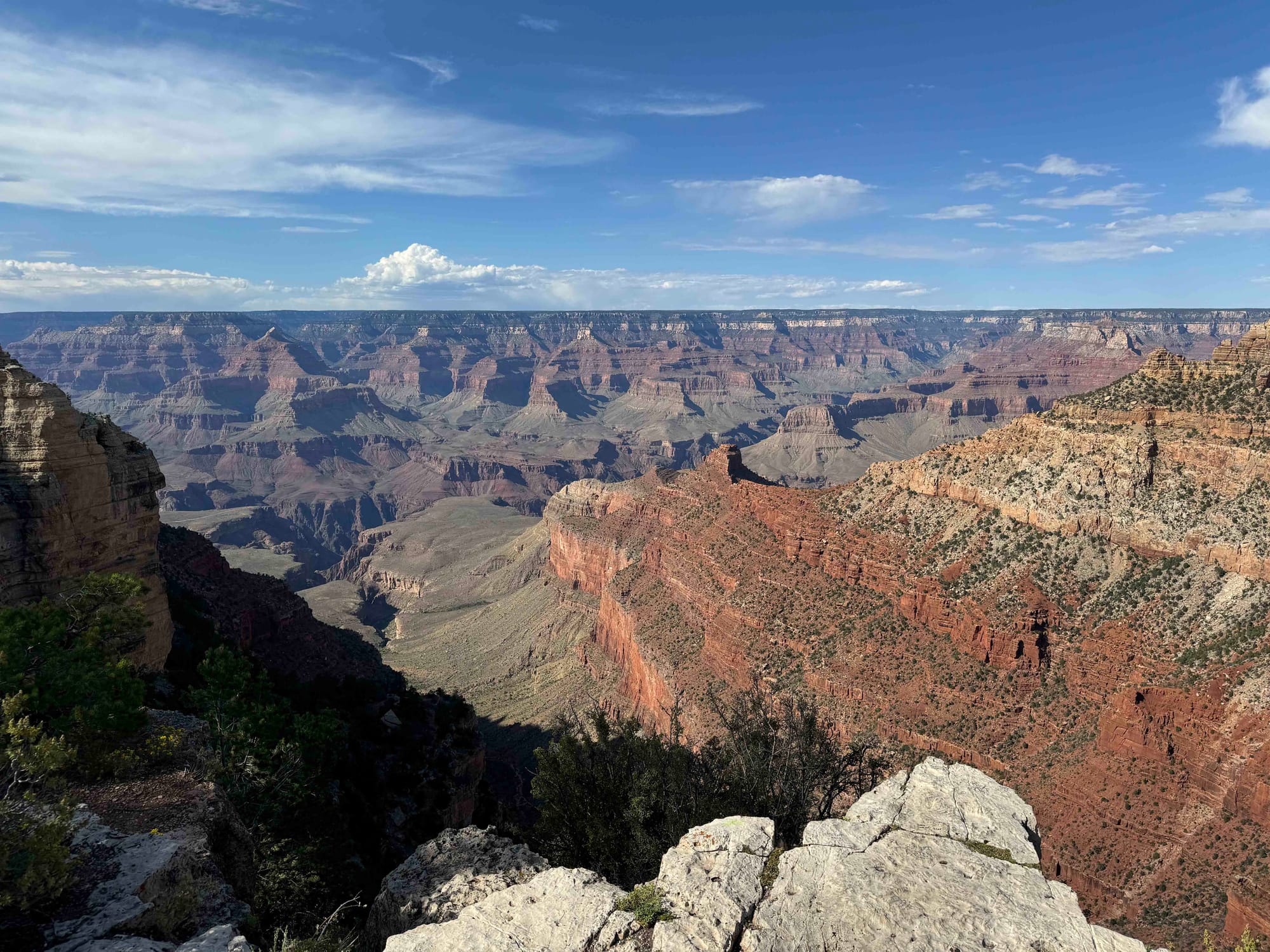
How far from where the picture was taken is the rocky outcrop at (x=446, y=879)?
16.3 m

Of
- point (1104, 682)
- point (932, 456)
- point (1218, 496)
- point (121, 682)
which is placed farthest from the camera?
point (932, 456)

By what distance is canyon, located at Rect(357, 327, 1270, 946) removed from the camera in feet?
116

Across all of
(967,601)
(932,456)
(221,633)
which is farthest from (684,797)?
(932,456)

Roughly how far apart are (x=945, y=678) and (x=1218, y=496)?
22383 millimetres

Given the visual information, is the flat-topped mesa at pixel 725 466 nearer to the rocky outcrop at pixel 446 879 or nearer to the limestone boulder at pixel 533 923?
the rocky outcrop at pixel 446 879

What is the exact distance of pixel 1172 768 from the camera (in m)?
37.1

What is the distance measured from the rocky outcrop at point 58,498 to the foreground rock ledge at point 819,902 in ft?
81.9

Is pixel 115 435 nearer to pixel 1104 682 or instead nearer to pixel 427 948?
pixel 427 948

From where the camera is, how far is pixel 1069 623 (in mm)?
47375

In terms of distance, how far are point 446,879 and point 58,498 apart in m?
25.9

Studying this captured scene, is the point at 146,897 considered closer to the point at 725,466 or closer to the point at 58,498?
the point at 58,498

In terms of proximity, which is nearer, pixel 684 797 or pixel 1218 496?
pixel 684 797

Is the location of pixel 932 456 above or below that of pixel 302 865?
above

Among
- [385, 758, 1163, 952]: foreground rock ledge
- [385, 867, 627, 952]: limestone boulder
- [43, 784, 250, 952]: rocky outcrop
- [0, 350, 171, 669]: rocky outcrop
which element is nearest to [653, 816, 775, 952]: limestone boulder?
[385, 758, 1163, 952]: foreground rock ledge
